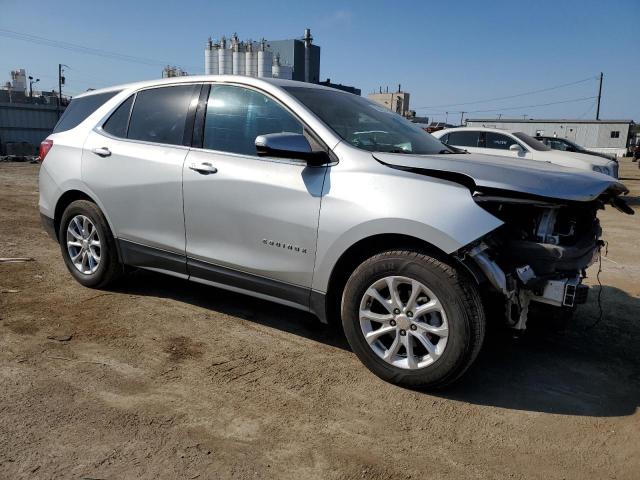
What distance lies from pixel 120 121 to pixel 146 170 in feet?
2.25

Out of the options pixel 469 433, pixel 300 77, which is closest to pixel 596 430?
pixel 469 433

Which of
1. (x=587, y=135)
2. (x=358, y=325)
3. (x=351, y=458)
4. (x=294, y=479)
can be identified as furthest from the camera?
(x=587, y=135)

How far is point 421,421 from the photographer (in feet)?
8.91

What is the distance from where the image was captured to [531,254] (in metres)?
2.85

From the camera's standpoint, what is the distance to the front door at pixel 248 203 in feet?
10.7

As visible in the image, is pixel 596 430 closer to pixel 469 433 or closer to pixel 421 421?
pixel 469 433

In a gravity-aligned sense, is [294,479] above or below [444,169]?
below

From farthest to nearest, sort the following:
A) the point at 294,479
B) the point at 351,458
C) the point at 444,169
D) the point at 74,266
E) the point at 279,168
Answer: the point at 74,266
the point at 279,168
the point at 444,169
the point at 351,458
the point at 294,479

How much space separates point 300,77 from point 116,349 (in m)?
21.3

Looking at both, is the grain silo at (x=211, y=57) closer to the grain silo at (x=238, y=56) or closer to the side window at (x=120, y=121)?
the grain silo at (x=238, y=56)

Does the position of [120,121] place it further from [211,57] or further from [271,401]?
[211,57]

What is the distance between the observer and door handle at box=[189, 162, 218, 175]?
357cm

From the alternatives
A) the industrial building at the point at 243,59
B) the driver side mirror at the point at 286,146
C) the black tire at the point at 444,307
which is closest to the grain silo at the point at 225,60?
the industrial building at the point at 243,59

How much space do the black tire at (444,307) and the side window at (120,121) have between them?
247 cm
